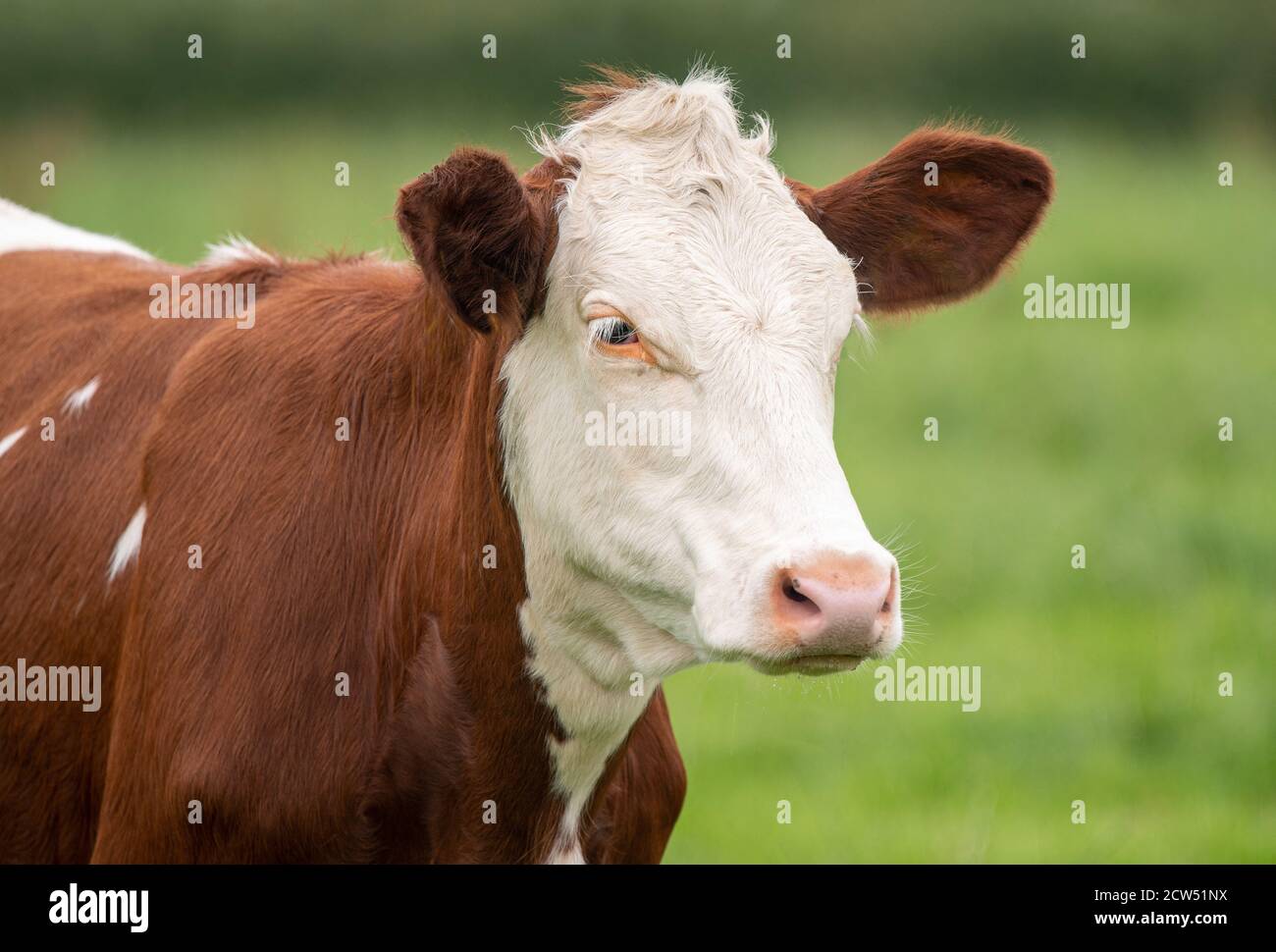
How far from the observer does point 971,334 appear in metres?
14.6

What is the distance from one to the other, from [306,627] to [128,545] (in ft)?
2.04

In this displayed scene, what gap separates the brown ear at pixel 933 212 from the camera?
180 inches

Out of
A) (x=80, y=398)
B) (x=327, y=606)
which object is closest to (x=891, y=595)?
(x=327, y=606)

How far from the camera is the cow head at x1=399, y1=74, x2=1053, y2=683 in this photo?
3.64 meters

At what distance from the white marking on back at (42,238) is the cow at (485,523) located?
150 centimetres

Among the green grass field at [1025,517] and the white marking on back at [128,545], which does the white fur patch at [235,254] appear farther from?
the white marking on back at [128,545]

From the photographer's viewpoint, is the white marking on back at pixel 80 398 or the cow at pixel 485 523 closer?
the cow at pixel 485 523

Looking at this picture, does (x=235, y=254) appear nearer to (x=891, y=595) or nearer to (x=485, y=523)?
(x=485, y=523)

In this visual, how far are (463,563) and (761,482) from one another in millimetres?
830

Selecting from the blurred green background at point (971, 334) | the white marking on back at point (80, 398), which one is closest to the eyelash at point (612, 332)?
the white marking on back at point (80, 398)

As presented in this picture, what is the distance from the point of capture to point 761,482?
3.71 meters

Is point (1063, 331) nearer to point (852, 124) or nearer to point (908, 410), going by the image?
point (908, 410)

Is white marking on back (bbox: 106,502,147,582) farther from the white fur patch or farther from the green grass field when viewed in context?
the green grass field
